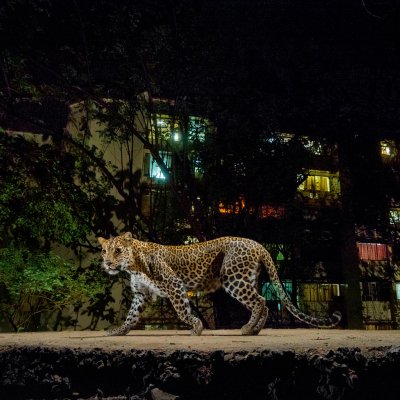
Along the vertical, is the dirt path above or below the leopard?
below

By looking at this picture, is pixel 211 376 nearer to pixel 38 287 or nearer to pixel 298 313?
pixel 298 313

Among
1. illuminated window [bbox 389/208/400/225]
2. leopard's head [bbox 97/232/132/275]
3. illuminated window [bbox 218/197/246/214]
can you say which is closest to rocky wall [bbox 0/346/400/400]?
leopard's head [bbox 97/232/132/275]

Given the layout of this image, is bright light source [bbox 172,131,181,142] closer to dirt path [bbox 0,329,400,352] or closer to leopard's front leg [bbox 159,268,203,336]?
leopard's front leg [bbox 159,268,203,336]

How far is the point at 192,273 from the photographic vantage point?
5.89 m

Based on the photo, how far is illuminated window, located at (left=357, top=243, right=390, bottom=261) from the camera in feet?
71.4

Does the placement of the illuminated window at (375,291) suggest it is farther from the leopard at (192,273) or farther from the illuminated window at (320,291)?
the leopard at (192,273)

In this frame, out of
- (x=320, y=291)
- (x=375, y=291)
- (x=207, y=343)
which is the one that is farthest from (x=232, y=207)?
(x=375, y=291)

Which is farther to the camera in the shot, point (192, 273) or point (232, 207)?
point (232, 207)

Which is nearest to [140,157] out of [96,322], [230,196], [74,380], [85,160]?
[85,160]

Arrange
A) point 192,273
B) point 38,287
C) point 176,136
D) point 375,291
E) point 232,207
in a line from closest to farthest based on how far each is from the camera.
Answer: point 192,273 → point 38,287 → point 176,136 → point 232,207 → point 375,291

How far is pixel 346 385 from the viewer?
7.76ft

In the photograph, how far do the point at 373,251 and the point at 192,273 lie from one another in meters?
18.6

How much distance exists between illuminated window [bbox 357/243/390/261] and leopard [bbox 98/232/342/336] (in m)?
17.3

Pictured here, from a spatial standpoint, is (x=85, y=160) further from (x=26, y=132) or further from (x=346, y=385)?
(x=346, y=385)
